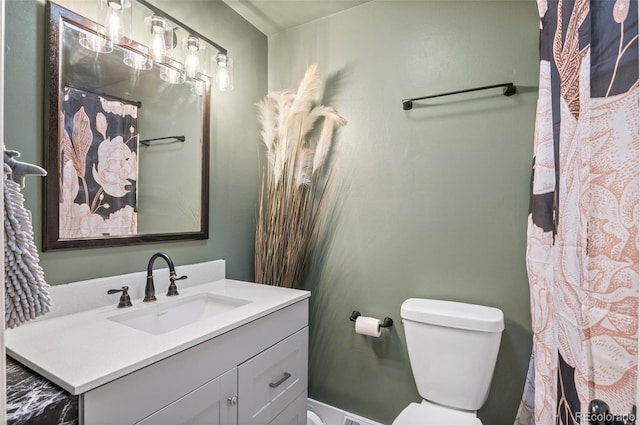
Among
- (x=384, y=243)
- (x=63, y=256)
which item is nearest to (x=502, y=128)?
(x=384, y=243)

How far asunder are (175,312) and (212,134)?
0.95 m

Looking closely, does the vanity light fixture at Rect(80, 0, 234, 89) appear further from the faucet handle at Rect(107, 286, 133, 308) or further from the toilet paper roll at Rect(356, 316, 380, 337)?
the toilet paper roll at Rect(356, 316, 380, 337)

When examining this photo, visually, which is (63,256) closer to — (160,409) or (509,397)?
(160,409)

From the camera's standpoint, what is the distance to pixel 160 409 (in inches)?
33.8

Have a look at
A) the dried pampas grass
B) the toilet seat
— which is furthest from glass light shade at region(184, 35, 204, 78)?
the toilet seat

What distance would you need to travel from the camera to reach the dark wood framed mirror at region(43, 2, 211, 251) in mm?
1122

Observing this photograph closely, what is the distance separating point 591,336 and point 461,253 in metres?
1.05

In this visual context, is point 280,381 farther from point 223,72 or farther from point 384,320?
point 223,72

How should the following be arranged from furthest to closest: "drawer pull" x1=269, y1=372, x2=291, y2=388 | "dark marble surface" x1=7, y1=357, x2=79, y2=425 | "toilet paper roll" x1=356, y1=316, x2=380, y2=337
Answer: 1. "toilet paper roll" x1=356, y1=316, x2=380, y2=337
2. "drawer pull" x1=269, y1=372, x2=291, y2=388
3. "dark marble surface" x1=7, y1=357, x2=79, y2=425

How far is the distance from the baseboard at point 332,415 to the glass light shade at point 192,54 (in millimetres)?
2014

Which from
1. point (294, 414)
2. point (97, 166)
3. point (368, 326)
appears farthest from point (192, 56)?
point (294, 414)

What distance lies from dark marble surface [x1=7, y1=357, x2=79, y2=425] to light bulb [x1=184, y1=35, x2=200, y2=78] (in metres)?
1.38

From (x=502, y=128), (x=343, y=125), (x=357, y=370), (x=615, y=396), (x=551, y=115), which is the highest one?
(x=343, y=125)

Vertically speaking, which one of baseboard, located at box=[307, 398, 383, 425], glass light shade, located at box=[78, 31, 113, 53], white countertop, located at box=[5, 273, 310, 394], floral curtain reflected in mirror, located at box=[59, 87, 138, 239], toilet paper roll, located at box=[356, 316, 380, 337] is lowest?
baseboard, located at box=[307, 398, 383, 425]
